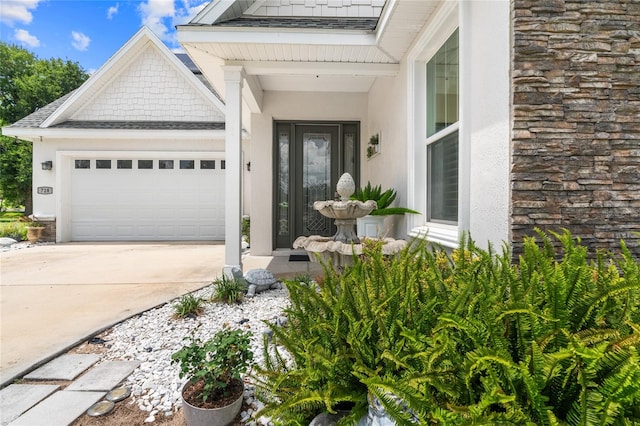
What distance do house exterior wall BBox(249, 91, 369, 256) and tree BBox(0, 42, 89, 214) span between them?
16172 millimetres

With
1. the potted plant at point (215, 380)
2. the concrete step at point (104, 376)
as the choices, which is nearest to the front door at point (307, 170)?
the concrete step at point (104, 376)

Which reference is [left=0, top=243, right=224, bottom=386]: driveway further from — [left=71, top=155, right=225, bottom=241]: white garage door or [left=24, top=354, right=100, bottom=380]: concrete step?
[left=71, top=155, right=225, bottom=241]: white garage door

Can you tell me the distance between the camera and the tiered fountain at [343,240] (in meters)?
3.39

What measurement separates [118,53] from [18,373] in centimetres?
908

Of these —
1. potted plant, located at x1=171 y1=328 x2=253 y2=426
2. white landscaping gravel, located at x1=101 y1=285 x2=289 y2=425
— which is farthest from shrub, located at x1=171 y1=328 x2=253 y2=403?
white landscaping gravel, located at x1=101 y1=285 x2=289 y2=425

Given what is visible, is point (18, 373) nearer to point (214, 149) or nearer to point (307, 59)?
point (307, 59)

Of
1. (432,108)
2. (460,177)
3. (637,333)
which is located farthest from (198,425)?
(432,108)

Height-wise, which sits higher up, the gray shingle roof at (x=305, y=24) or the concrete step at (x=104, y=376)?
the gray shingle roof at (x=305, y=24)

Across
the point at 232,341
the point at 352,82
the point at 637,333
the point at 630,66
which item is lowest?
the point at 232,341

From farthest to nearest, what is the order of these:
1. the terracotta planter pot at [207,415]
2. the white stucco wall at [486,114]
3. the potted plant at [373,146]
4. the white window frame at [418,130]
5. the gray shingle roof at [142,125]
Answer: the gray shingle roof at [142,125]
the potted plant at [373,146]
the white window frame at [418,130]
the white stucco wall at [486,114]
the terracotta planter pot at [207,415]

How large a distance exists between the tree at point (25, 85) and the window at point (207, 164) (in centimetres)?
1316

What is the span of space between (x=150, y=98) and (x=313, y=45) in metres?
7.13

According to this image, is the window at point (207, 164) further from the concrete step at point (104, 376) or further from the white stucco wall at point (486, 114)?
the white stucco wall at point (486, 114)

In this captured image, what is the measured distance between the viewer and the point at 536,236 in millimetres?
2289
